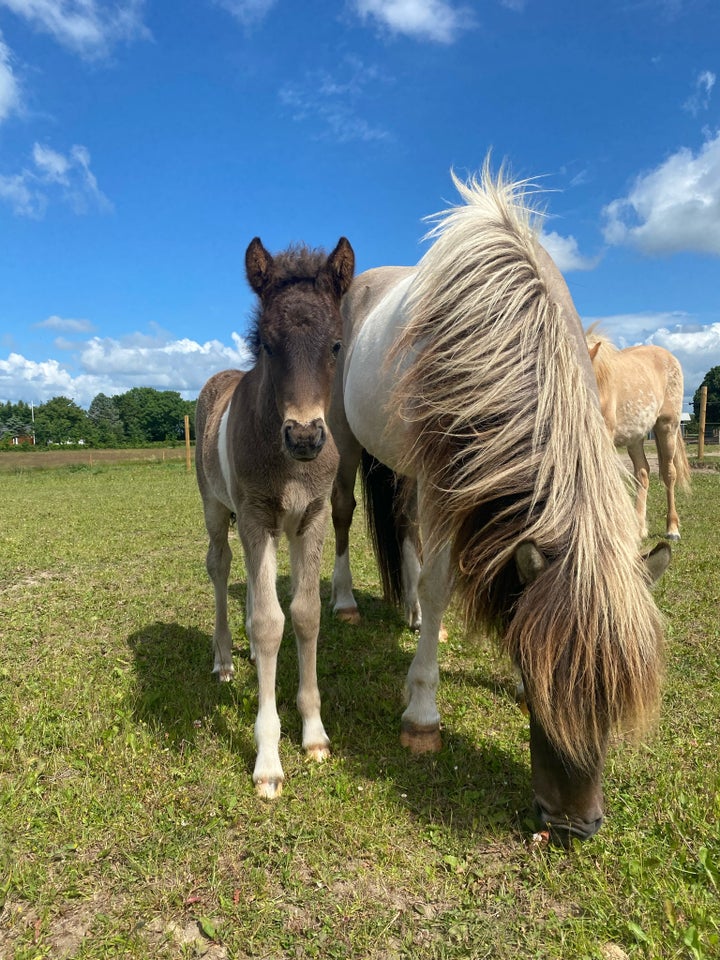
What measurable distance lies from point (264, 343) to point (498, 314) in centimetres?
109

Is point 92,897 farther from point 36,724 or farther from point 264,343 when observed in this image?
point 264,343

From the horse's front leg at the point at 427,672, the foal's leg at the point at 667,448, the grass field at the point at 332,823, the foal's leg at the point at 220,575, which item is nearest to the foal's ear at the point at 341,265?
the horse's front leg at the point at 427,672

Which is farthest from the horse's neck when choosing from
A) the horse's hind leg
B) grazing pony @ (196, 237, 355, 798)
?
the horse's hind leg

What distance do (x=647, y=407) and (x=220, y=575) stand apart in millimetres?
6414

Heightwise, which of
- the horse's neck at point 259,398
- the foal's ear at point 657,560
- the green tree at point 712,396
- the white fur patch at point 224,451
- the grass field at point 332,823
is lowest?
the grass field at point 332,823

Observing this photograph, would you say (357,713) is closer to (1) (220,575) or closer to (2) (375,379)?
(1) (220,575)

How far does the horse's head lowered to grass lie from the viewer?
251 centimetres

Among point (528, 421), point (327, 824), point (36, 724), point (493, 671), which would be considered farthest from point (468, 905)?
point (36, 724)

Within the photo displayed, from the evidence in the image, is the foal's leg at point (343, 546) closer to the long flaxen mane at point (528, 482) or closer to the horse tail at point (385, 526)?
the horse tail at point (385, 526)

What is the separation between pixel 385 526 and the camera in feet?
16.5

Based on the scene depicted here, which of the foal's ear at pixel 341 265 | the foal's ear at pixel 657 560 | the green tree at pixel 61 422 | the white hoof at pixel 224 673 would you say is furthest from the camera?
the green tree at pixel 61 422

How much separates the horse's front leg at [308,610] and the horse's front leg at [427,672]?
1.49ft

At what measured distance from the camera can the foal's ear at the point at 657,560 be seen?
2.01 meters

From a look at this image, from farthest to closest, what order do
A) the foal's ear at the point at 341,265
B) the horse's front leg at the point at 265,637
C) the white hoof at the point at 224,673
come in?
the white hoof at the point at 224,673 < the foal's ear at the point at 341,265 < the horse's front leg at the point at 265,637
